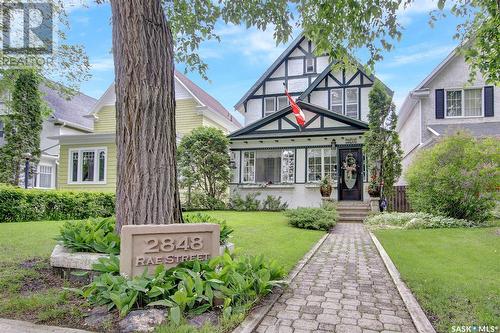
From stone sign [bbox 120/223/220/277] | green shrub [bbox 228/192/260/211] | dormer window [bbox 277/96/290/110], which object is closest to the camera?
stone sign [bbox 120/223/220/277]

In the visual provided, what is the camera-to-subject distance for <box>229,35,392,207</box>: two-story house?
15766mm

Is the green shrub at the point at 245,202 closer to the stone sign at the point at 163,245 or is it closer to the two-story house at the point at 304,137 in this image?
the two-story house at the point at 304,137

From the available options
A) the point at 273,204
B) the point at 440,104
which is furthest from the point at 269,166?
the point at 440,104

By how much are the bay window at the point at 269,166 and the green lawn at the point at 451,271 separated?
7.88m

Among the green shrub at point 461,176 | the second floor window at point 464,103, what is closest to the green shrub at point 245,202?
the green shrub at point 461,176

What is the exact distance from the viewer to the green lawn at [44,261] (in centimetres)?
334

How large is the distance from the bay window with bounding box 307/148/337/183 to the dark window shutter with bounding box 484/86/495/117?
22.8 feet

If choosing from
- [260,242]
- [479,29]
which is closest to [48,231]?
[260,242]

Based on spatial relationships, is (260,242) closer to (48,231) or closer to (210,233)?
(210,233)

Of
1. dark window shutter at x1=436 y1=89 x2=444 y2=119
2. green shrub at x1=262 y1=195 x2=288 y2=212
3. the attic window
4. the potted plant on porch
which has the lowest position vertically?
green shrub at x1=262 y1=195 x2=288 y2=212

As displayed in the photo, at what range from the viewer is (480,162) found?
34.1 feet

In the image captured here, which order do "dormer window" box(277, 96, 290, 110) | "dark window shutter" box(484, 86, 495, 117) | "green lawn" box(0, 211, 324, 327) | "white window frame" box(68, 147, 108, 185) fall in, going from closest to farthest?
"green lawn" box(0, 211, 324, 327)
"dark window shutter" box(484, 86, 495, 117)
"white window frame" box(68, 147, 108, 185)
"dormer window" box(277, 96, 290, 110)

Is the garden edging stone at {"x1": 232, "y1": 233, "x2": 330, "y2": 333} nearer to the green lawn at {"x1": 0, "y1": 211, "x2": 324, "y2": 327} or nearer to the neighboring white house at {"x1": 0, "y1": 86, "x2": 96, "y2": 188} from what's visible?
the green lawn at {"x1": 0, "y1": 211, "x2": 324, "y2": 327}

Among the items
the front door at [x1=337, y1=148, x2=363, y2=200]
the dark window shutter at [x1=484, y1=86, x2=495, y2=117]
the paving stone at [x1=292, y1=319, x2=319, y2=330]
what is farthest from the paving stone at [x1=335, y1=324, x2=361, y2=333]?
the dark window shutter at [x1=484, y1=86, x2=495, y2=117]
